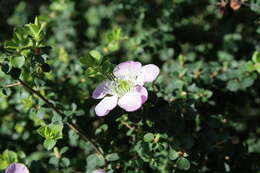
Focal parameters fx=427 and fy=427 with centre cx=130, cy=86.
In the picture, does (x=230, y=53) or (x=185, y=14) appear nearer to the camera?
(x=230, y=53)

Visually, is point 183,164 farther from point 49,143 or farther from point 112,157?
point 49,143

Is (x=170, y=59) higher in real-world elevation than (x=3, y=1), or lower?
lower

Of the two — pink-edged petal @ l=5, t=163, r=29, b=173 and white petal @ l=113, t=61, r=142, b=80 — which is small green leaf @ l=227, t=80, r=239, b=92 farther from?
pink-edged petal @ l=5, t=163, r=29, b=173

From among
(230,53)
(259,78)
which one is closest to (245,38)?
(230,53)

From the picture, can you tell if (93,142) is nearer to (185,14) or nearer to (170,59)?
(170,59)

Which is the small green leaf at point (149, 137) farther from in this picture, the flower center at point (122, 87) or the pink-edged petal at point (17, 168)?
the pink-edged petal at point (17, 168)

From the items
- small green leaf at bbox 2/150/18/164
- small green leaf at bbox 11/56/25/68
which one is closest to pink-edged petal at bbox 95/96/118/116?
small green leaf at bbox 11/56/25/68

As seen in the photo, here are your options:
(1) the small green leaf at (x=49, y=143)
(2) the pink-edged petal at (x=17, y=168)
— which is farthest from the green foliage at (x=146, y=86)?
(2) the pink-edged petal at (x=17, y=168)
